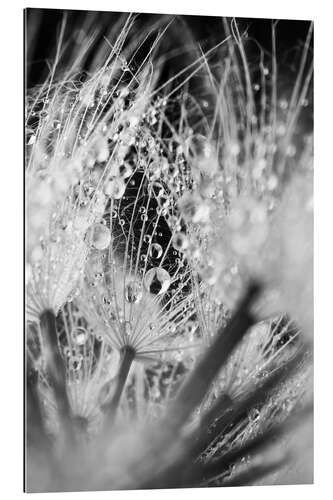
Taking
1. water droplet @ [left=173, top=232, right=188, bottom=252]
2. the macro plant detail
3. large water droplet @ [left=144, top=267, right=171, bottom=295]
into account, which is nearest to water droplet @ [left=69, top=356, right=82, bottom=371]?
the macro plant detail

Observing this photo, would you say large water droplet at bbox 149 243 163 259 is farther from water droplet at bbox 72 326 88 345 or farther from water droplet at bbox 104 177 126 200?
water droplet at bbox 72 326 88 345

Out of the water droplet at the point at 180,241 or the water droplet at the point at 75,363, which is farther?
the water droplet at the point at 180,241

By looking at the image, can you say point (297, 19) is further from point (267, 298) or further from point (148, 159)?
point (267, 298)

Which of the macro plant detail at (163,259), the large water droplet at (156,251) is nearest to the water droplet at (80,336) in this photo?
the macro plant detail at (163,259)

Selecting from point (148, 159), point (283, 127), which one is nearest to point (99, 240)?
point (148, 159)

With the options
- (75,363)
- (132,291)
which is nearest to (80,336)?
(75,363)
